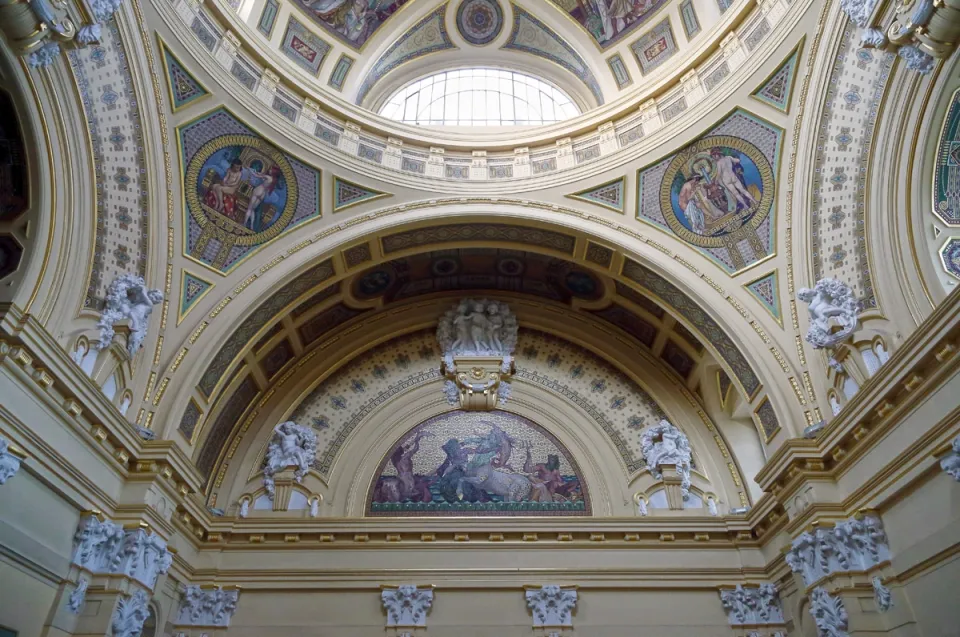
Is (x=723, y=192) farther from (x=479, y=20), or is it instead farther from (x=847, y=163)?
(x=479, y=20)

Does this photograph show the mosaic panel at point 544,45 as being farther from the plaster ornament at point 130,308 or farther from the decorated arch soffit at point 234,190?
the plaster ornament at point 130,308

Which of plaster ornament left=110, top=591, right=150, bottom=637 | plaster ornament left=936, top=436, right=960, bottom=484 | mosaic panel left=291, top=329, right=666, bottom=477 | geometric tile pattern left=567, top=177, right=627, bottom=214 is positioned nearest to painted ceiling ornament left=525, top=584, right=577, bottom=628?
mosaic panel left=291, top=329, right=666, bottom=477

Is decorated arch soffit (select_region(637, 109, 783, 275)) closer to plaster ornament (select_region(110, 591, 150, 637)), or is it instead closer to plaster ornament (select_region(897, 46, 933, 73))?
plaster ornament (select_region(897, 46, 933, 73))

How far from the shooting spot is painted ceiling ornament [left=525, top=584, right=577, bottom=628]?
1195 cm

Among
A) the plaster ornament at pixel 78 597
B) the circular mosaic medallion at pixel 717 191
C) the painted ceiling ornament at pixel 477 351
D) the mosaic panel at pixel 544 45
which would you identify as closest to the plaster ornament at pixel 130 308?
the plaster ornament at pixel 78 597

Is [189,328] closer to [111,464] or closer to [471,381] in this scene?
[111,464]

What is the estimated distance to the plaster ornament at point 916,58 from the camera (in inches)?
325

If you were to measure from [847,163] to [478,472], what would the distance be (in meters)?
8.42

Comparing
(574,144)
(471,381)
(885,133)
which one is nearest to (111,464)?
(471,381)

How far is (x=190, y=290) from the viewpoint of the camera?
1209 centimetres

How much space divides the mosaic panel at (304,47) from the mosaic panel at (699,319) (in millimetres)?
7682

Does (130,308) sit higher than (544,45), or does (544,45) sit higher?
(544,45)

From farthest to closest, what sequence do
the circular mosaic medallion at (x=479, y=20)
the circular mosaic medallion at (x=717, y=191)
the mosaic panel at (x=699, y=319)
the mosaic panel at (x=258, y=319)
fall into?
the circular mosaic medallion at (x=479, y=20)
the mosaic panel at (x=699, y=319)
the mosaic panel at (x=258, y=319)
the circular mosaic medallion at (x=717, y=191)

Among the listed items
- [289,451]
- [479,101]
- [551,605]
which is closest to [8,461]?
[289,451]
